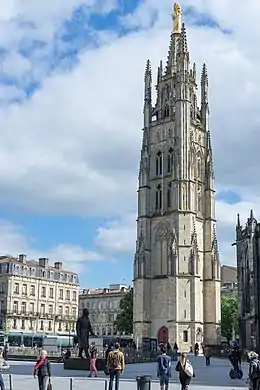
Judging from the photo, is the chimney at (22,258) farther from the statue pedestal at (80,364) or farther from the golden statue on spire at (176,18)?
the statue pedestal at (80,364)

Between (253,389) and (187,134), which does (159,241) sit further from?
(253,389)

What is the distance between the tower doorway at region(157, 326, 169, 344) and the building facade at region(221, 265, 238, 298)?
156ft

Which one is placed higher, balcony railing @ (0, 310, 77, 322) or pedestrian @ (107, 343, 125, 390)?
balcony railing @ (0, 310, 77, 322)

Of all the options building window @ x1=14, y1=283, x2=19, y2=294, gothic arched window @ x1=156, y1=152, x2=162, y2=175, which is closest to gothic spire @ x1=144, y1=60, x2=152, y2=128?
gothic arched window @ x1=156, y1=152, x2=162, y2=175

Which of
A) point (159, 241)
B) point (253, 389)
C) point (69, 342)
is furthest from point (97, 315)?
point (253, 389)

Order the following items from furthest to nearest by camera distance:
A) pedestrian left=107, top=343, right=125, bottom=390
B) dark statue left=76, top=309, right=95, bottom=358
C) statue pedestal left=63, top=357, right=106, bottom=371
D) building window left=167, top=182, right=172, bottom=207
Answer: building window left=167, top=182, right=172, bottom=207
statue pedestal left=63, top=357, right=106, bottom=371
dark statue left=76, top=309, right=95, bottom=358
pedestrian left=107, top=343, right=125, bottom=390

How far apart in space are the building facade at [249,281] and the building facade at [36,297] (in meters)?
42.3

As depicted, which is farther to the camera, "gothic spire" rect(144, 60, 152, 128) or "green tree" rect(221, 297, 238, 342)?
"green tree" rect(221, 297, 238, 342)

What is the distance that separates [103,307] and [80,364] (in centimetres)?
9157

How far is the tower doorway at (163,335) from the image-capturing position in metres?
69.7

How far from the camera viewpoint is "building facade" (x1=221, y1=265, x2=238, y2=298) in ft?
388

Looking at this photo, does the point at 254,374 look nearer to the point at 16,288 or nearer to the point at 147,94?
the point at 147,94

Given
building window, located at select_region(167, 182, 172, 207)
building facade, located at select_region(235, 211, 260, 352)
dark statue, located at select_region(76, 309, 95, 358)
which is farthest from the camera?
building window, located at select_region(167, 182, 172, 207)

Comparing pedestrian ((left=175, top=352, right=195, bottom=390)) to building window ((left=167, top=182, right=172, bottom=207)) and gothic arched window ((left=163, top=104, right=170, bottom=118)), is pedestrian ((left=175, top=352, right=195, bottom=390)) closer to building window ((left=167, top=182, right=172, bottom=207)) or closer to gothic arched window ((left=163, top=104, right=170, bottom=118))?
building window ((left=167, top=182, right=172, bottom=207))
